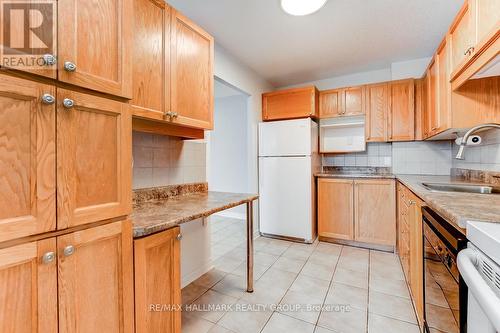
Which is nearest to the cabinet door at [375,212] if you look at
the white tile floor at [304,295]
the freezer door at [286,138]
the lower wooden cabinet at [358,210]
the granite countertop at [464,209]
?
the lower wooden cabinet at [358,210]

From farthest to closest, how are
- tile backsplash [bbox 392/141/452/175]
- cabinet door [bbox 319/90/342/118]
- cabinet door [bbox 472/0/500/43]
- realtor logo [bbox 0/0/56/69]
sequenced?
cabinet door [bbox 319/90/342/118], tile backsplash [bbox 392/141/452/175], cabinet door [bbox 472/0/500/43], realtor logo [bbox 0/0/56/69]

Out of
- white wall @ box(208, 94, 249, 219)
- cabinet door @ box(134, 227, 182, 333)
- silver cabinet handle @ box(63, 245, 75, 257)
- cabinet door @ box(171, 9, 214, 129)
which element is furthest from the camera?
white wall @ box(208, 94, 249, 219)

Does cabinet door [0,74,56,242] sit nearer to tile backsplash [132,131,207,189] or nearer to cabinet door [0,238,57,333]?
cabinet door [0,238,57,333]

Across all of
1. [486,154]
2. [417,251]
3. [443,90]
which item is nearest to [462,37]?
[443,90]

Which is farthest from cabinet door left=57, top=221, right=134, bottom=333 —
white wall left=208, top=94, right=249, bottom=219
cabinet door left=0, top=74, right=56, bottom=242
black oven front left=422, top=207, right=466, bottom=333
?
white wall left=208, top=94, right=249, bottom=219

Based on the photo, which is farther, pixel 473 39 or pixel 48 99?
pixel 473 39

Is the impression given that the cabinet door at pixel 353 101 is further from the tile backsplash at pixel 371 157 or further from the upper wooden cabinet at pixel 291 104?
the tile backsplash at pixel 371 157

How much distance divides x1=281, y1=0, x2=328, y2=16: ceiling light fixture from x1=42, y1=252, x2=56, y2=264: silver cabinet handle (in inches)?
81.0

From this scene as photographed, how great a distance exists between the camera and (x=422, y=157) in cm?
294

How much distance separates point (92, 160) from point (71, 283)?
42 centimetres

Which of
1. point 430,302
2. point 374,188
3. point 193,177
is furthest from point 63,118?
point 374,188

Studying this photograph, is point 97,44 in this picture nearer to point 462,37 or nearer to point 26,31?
point 26,31

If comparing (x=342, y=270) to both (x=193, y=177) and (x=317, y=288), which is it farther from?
(x=193, y=177)

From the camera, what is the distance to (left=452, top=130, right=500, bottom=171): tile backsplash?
1.77 metres
